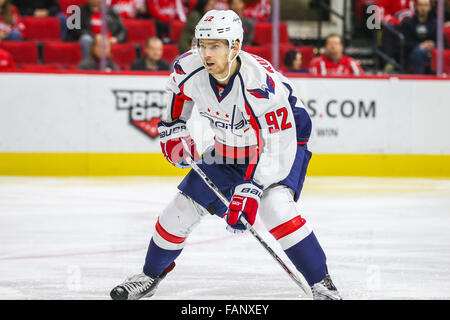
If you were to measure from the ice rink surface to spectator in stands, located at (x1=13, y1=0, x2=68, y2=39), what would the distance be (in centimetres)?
184

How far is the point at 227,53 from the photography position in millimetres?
3240

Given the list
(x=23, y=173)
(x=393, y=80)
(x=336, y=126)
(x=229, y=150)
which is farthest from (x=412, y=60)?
(x=229, y=150)

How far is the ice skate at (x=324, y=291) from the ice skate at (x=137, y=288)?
624 mm

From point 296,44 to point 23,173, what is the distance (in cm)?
291

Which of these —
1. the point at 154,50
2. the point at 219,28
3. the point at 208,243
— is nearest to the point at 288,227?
the point at 219,28

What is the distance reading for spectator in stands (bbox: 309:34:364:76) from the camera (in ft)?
26.2

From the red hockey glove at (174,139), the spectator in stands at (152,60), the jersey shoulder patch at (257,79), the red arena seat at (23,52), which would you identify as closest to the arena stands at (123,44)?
the red arena seat at (23,52)

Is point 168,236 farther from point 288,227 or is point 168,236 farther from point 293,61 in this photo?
point 293,61

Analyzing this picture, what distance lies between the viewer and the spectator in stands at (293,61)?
797cm

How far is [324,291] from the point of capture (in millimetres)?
3301

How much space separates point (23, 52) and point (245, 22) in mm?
2007

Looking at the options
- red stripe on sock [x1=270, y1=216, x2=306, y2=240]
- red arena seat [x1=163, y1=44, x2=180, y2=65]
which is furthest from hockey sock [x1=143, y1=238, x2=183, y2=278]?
red arena seat [x1=163, y1=44, x2=180, y2=65]

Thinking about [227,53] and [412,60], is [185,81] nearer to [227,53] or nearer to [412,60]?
[227,53]

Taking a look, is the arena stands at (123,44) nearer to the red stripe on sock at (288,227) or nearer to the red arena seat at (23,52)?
the red arena seat at (23,52)
